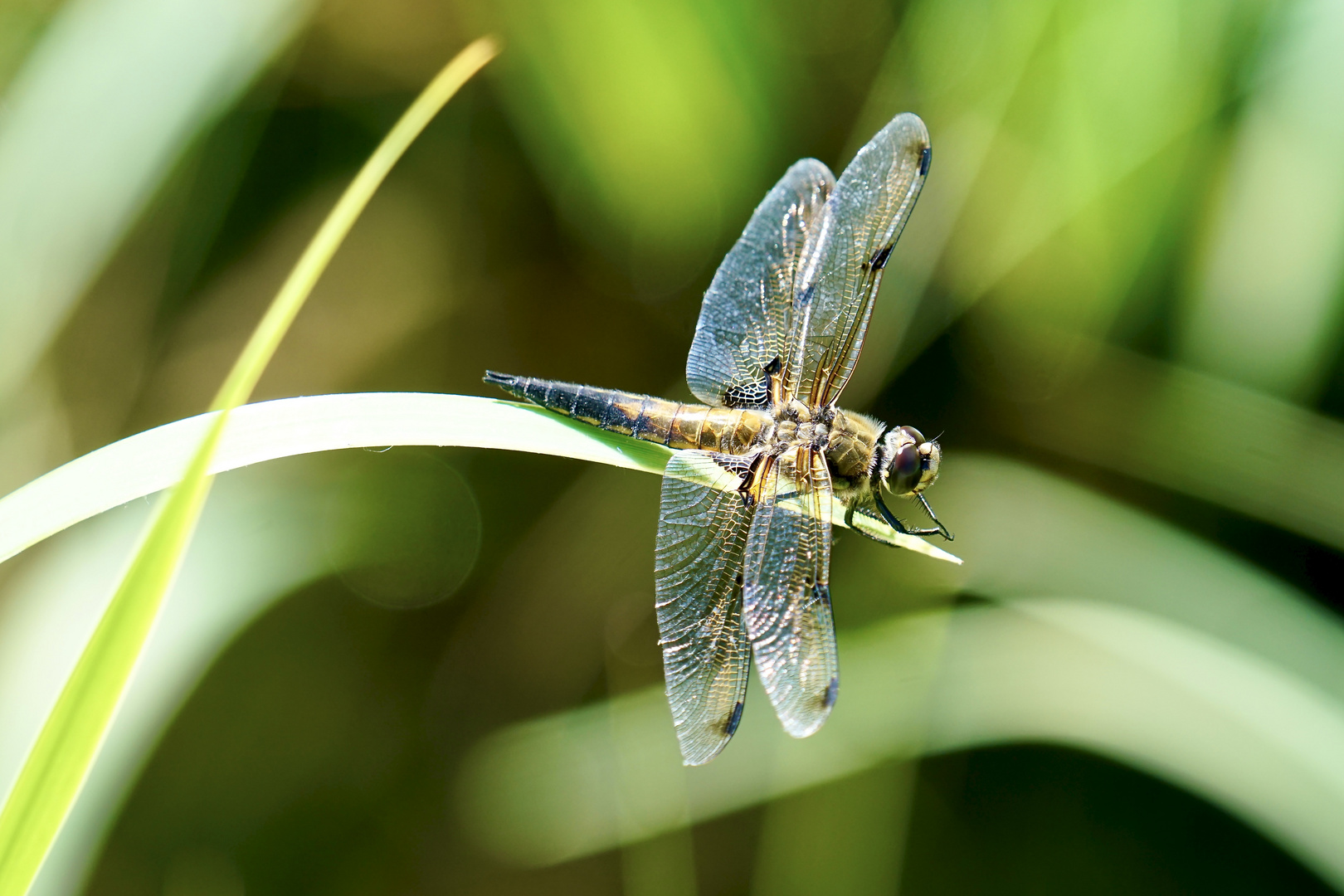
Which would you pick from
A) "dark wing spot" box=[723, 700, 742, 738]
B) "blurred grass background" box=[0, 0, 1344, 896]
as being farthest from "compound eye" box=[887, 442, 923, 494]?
"dark wing spot" box=[723, 700, 742, 738]

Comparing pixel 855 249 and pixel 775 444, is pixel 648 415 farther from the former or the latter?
pixel 855 249

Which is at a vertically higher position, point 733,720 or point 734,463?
point 734,463

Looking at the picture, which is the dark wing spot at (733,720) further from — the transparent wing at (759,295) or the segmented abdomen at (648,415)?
the transparent wing at (759,295)

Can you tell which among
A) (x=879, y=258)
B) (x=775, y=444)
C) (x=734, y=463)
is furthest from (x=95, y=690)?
(x=879, y=258)

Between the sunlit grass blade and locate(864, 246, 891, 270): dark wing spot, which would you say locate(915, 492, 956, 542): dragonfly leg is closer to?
locate(864, 246, 891, 270): dark wing spot

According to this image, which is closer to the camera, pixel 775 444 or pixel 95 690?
pixel 95 690

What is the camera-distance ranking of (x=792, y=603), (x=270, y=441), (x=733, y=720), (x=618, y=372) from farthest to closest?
1. (x=618, y=372)
2. (x=792, y=603)
3. (x=733, y=720)
4. (x=270, y=441)

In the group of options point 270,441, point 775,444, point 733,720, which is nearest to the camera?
point 270,441

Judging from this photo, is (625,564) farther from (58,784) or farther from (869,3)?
(869,3)
